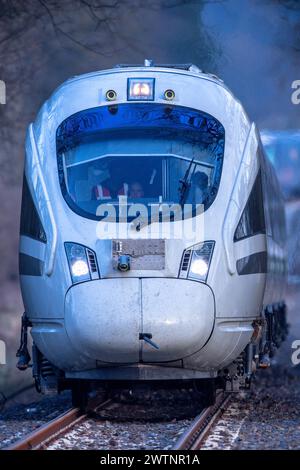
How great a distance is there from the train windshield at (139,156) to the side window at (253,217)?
40 centimetres

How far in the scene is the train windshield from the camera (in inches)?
371

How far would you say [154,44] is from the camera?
2002cm

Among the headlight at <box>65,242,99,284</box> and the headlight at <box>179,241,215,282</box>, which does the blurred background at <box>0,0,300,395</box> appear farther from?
the headlight at <box>179,241,215,282</box>

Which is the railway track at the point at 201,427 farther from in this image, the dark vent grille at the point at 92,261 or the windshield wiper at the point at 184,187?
the windshield wiper at the point at 184,187

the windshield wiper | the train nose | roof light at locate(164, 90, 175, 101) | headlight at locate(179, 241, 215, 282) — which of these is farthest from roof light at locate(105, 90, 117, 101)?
the train nose

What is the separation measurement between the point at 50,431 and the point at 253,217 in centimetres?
282

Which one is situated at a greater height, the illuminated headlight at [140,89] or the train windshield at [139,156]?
the illuminated headlight at [140,89]

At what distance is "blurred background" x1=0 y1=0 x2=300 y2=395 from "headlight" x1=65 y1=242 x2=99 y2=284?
998cm

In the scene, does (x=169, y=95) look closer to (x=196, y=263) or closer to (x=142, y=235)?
(x=142, y=235)

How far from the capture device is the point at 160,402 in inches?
456

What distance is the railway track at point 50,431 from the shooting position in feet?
26.3

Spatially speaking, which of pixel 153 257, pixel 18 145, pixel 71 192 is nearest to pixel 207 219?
pixel 153 257

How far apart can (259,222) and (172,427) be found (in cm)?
214

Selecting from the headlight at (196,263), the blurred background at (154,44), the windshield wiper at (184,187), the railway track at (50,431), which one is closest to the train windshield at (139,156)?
the windshield wiper at (184,187)
